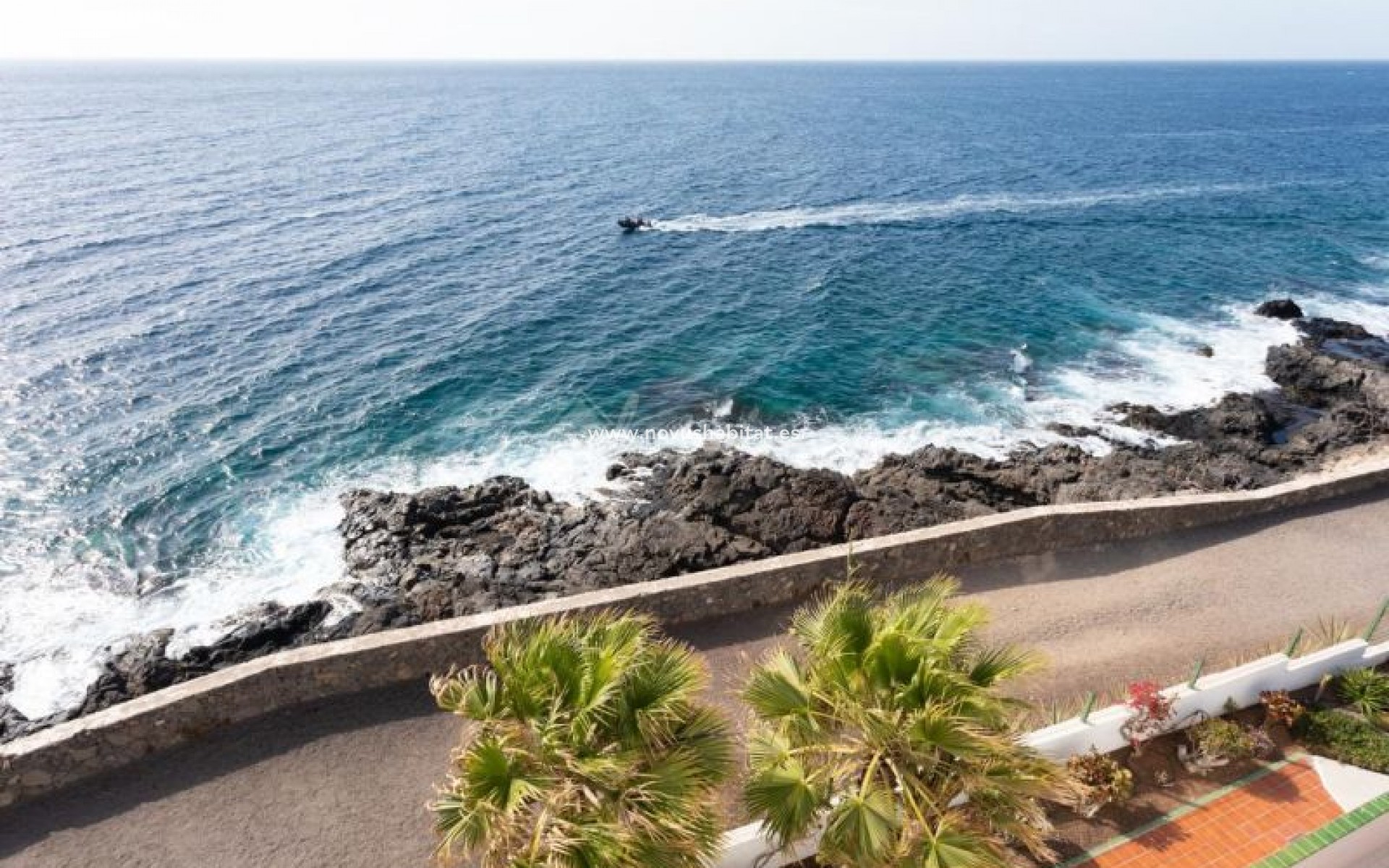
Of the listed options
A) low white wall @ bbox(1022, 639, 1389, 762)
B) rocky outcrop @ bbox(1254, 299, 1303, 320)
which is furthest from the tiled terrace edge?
rocky outcrop @ bbox(1254, 299, 1303, 320)

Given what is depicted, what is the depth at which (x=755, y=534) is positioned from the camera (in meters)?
18.8

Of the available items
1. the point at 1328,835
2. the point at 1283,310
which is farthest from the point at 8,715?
the point at 1283,310

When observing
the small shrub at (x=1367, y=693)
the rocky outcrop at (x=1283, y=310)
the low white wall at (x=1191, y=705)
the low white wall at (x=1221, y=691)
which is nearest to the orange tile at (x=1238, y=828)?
the low white wall at (x=1191, y=705)

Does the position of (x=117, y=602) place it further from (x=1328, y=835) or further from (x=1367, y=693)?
(x=1367, y=693)

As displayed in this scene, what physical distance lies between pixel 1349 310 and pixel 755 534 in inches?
1339

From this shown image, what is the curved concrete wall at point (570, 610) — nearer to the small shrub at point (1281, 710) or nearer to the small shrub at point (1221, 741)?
the small shrub at point (1281, 710)

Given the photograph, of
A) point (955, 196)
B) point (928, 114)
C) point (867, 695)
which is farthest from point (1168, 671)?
point (928, 114)

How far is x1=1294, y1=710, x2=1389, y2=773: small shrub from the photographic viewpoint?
988 cm

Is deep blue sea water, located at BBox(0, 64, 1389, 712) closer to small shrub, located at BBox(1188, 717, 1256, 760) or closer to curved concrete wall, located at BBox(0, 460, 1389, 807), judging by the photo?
curved concrete wall, located at BBox(0, 460, 1389, 807)

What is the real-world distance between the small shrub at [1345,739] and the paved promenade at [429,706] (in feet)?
5.35

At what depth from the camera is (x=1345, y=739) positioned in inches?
398

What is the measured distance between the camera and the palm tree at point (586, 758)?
5.51 metres

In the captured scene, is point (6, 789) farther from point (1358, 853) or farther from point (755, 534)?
point (1358, 853)

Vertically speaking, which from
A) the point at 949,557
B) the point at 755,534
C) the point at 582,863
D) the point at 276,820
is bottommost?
the point at 755,534
